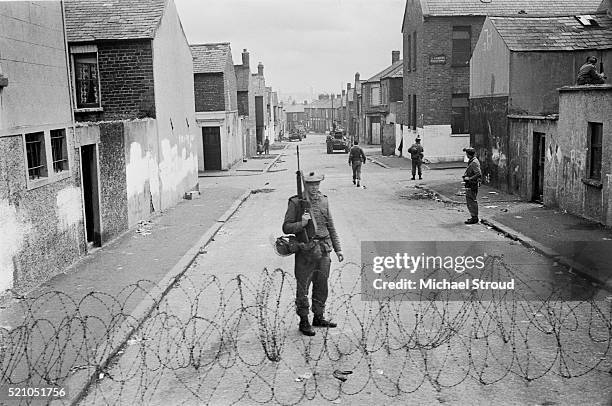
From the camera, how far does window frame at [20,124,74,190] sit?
35.0 feet

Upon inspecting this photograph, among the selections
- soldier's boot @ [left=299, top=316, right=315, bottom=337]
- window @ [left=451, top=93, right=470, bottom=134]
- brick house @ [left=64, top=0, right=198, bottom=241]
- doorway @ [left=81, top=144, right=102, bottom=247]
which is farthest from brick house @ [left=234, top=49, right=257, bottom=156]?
soldier's boot @ [left=299, top=316, right=315, bottom=337]

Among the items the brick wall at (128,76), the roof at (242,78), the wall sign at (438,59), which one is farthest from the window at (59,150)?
the roof at (242,78)

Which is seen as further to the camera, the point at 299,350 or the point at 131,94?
the point at 131,94

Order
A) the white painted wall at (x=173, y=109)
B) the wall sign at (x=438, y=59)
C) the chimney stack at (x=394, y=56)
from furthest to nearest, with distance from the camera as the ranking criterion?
the chimney stack at (x=394, y=56) → the wall sign at (x=438, y=59) → the white painted wall at (x=173, y=109)

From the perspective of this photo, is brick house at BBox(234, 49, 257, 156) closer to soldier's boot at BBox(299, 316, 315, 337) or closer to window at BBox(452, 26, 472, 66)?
window at BBox(452, 26, 472, 66)

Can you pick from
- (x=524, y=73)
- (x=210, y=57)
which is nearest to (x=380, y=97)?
(x=210, y=57)

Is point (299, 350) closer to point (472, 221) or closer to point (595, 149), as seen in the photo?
point (472, 221)

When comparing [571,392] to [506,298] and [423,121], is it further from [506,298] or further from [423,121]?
[423,121]

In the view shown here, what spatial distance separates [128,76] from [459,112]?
2249 centimetres

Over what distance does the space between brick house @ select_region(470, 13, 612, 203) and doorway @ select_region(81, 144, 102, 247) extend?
12.7 meters

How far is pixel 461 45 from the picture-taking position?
36.5m

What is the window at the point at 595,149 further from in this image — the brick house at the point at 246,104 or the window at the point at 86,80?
the brick house at the point at 246,104

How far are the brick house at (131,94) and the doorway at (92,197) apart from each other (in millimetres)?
648

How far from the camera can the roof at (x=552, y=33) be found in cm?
2212
